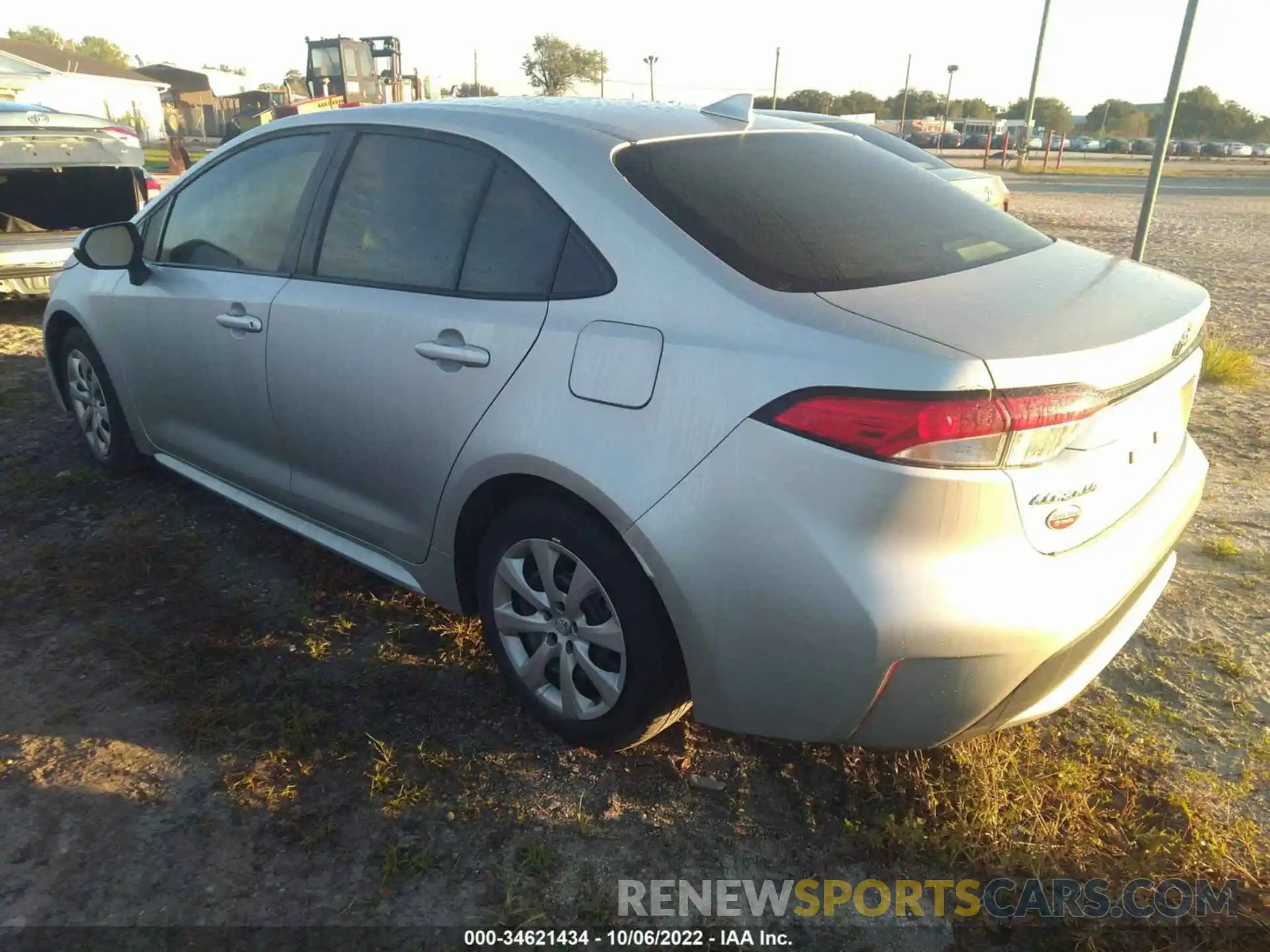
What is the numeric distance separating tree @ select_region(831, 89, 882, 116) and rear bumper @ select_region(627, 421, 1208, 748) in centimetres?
7825

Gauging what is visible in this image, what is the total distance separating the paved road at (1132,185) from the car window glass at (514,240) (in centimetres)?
2337

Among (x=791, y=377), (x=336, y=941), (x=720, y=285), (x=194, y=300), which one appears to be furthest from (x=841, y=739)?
(x=194, y=300)

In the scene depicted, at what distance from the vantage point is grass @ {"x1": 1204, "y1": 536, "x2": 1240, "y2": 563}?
3650 millimetres

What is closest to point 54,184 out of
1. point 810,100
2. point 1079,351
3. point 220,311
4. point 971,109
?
point 220,311

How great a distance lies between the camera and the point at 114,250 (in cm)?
360

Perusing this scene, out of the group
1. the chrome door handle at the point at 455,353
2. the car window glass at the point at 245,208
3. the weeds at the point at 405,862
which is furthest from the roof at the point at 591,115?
the weeds at the point at 405,862

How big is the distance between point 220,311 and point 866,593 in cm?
253

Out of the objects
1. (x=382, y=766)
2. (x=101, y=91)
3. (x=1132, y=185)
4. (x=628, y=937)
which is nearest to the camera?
(x=628, y=937)

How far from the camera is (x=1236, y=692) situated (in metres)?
2.80

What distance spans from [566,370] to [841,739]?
1.06m

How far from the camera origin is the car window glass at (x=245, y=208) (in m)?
3.14

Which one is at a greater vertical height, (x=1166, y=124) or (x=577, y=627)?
(x=1166, y=124)

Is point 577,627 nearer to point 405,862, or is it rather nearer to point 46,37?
point 405,862

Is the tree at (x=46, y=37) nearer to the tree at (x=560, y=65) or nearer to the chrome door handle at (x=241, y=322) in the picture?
the tree at (x=560, y=65)
